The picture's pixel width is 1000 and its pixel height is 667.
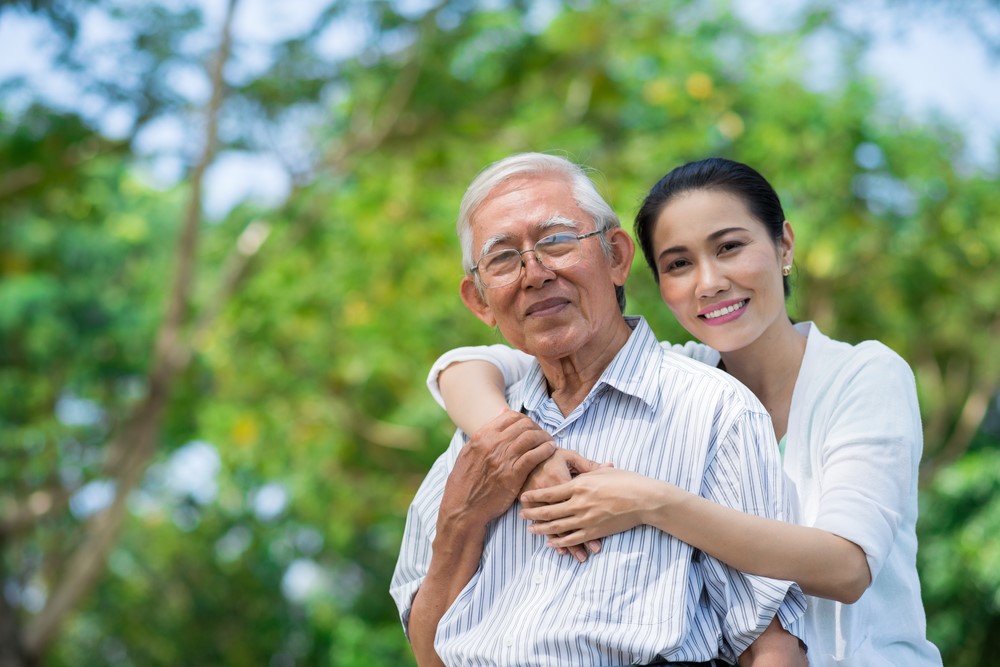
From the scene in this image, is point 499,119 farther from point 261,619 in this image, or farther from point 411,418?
point 261,619

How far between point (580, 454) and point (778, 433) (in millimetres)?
469

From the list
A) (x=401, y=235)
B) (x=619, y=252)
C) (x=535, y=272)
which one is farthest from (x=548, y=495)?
(x=401, y=235)

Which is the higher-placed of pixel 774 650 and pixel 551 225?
pixel 551 225

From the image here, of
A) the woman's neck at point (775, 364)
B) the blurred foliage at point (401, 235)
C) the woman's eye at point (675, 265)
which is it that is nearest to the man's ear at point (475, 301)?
the woman's eye at point (675, 265)

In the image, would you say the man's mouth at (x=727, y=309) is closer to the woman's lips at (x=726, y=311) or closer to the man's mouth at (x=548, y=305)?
the woman's lips at (x=726, y=311)

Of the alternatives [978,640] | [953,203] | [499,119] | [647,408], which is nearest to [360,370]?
[499,119]

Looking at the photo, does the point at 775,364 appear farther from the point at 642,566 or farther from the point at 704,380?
the point at 642,566

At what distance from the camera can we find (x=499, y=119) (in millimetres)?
9461

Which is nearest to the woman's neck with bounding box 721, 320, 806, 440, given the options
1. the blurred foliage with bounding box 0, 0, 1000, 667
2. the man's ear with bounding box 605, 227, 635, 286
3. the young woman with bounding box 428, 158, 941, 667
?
the young woman with bounding box 428, 158, 941, 667

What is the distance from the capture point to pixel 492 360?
240cm

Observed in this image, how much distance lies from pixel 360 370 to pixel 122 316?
2679 mm

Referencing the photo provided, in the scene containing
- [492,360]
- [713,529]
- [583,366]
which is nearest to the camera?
[713,529]

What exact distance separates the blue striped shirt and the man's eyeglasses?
0.21 m

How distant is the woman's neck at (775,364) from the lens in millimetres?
2287
